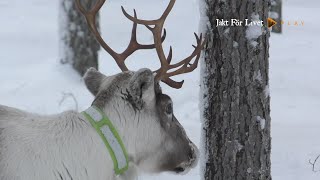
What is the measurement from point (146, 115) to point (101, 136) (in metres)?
0.27

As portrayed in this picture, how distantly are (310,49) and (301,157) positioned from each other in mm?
7466

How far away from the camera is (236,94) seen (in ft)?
13.1

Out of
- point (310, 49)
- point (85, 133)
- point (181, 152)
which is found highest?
point (85, 133)

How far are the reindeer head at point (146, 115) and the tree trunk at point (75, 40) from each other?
661 centimetres

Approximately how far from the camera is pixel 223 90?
4027 mm

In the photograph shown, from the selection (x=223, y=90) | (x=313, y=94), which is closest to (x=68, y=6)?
(x=313, y=94)

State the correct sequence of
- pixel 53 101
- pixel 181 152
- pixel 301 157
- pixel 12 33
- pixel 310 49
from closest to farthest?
pixel 181 152 → pixel 301 157 → pixel 53 101 → pixel 310 49 → pixel 12 33

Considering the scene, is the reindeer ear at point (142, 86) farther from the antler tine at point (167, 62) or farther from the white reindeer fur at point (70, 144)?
the antler tine at point (167, 62)

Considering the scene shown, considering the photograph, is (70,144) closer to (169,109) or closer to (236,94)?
(169,109)

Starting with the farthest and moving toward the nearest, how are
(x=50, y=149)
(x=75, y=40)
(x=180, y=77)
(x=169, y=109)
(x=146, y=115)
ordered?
(x=180, y=77)
(x=75, y=40)
(x=169, y=109)
(x=146, y=115)
(x=50, y=149)

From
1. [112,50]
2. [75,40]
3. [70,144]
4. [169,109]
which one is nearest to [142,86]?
[169,109]

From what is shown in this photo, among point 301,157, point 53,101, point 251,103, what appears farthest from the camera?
point 53,101

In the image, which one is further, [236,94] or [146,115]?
[236,94]

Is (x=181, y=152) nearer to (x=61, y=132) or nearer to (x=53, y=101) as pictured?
(x=61, y=132)
